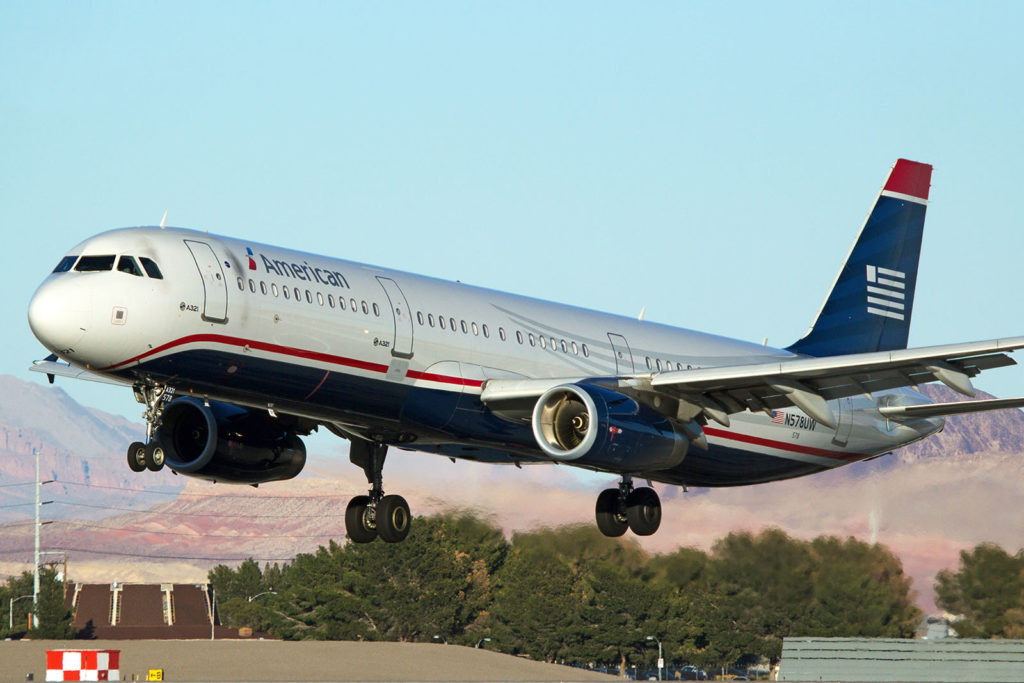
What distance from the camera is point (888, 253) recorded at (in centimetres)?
4372

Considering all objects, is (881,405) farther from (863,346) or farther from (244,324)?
(244,324)

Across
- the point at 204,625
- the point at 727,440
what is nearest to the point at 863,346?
the point at 727,440

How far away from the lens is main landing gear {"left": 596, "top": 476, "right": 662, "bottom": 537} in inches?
1431

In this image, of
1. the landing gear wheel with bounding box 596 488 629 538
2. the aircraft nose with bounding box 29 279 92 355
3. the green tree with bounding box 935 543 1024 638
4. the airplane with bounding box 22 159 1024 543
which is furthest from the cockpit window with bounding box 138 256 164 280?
the green tree with bounding box 935 543 1024 638

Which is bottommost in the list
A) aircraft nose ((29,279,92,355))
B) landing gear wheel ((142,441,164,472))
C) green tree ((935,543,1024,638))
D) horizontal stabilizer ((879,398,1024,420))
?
green tree ((935,543,1024,638))

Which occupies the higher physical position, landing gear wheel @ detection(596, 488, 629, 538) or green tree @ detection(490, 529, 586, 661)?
landing gear wheel @ detection(596, 488, 629, 538)

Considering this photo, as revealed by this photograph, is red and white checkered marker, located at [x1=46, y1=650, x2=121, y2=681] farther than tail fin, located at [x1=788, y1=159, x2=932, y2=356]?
No

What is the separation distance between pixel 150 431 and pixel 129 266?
12.1 feet

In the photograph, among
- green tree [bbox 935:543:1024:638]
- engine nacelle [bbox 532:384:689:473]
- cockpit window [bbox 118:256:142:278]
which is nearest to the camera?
cockpit window [bbox 118:256:142:278]

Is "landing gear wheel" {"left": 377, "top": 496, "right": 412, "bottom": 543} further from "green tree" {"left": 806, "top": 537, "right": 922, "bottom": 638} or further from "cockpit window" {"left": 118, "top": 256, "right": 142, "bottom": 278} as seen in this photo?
"green tree" {"left": 806, "top": 537, "right": 922, "bottom": 638}

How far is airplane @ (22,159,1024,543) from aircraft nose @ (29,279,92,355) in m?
0.04

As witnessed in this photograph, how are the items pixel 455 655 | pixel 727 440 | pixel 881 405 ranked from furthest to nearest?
pixel 455 655 → pixel 881 405 → pixel 727 440

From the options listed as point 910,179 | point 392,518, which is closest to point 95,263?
point 392,518

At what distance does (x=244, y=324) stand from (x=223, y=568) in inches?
6833
